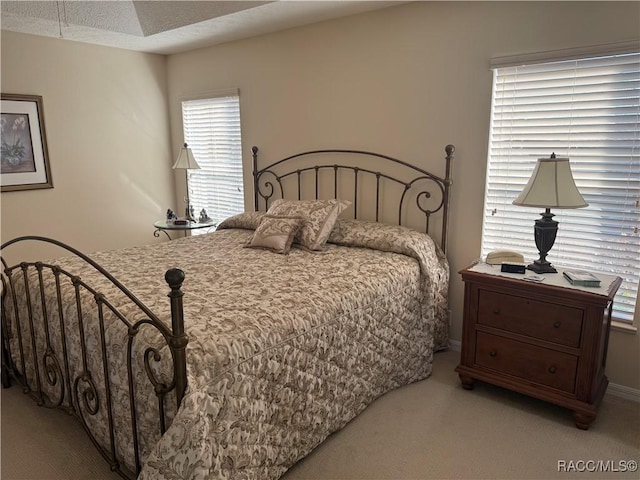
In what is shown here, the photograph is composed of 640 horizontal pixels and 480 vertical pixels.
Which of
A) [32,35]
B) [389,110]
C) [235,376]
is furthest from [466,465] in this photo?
[32,35]

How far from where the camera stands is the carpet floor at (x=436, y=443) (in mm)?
1987

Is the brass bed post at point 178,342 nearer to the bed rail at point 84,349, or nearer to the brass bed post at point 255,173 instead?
the bed rail at point 84,349

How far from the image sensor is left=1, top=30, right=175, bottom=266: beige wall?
12.2ft

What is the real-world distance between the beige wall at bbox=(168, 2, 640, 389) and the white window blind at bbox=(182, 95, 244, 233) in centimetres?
36

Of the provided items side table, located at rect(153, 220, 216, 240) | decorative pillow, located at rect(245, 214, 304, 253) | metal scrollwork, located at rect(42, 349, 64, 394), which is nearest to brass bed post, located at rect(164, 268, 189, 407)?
metal scrollwork, located at rect(42, 349, 64, 394)

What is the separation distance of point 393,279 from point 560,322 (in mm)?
847

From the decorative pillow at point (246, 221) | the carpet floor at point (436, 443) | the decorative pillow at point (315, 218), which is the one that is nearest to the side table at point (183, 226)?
the decorative pillow at point (246, 221)

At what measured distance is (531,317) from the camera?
234cm

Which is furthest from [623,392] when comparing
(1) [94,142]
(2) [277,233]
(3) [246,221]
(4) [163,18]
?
(1) [94,142]

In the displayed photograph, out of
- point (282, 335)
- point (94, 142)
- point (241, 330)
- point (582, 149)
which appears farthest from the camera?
point (94, 142)

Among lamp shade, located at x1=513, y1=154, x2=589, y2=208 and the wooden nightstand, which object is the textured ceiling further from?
the wooden nightstand

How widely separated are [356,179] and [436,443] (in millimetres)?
1924

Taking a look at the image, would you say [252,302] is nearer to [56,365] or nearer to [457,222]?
[56,365]

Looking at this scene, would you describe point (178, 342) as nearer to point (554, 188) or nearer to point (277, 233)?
point (277, 233)
